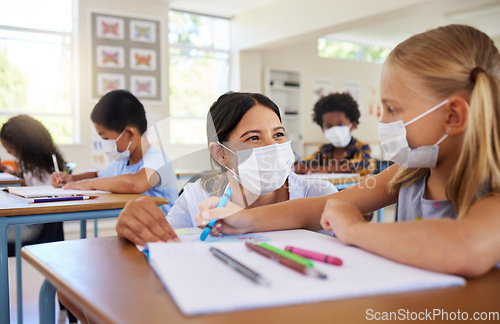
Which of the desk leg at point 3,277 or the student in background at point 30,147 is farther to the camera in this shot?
the student in background at point 30,147

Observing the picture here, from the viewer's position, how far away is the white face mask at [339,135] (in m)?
3.69

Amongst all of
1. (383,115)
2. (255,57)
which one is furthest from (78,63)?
(383,115)

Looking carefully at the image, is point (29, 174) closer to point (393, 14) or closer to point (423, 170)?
point (423, 170)

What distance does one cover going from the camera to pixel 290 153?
136cm

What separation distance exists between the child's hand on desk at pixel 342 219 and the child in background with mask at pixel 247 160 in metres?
0.46

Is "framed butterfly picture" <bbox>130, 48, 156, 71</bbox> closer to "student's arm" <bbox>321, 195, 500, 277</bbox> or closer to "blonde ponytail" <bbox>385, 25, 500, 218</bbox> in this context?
"blonde ponytail" <bbox>385, 25, 500, 218</bbox>

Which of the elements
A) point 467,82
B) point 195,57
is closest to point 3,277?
point 467,82

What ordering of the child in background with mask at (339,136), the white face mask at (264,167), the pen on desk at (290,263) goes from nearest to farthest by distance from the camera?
the pen on desk at (290,263)
the white face mask at (264,167)
the child in background with mask at (339,136)

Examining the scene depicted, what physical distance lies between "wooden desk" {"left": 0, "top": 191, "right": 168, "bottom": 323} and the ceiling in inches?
162

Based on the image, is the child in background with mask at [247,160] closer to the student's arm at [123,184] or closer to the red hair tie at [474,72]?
the red hair tie at [474,72]

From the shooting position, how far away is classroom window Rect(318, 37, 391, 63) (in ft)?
27.2

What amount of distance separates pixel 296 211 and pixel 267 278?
1.43 feet

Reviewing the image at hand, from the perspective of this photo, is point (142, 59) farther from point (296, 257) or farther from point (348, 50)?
point (296, 257)

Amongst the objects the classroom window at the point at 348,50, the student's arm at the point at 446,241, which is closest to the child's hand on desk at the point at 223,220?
the student's arm at the point at 446,241
